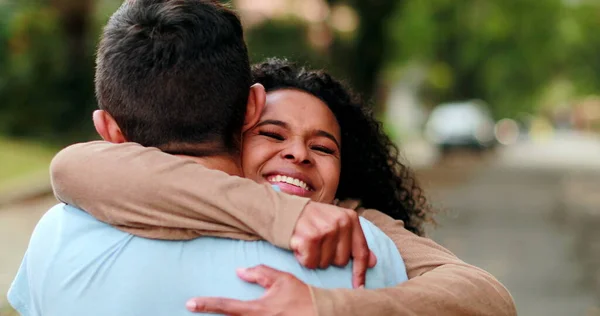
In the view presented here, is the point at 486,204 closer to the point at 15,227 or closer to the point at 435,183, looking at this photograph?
the point at 435,183

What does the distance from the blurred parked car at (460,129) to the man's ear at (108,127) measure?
3034cm

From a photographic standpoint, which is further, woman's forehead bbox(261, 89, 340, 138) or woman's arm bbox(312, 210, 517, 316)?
woman's forehead bbox(261, 89, 340, 138)

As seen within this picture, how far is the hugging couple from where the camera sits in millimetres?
1755

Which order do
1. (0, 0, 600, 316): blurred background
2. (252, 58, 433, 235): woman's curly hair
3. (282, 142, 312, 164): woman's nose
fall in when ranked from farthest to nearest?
(0, 0, 600, 316): blurred background
(252, 58, 433, 235): woman's curly hair
(282, 142, 312, 164): woman's nose

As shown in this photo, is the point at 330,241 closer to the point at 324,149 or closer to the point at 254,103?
the point at 254,103

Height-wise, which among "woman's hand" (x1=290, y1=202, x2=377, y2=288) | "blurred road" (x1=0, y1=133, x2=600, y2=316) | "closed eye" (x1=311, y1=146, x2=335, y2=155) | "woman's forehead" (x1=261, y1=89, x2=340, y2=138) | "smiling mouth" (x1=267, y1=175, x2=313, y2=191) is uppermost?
"woman's forehead" (x1=261, y1=89, x2=340, y2=138)

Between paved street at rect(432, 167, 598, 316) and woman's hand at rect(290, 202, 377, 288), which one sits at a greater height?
woman's hand at rect(290, 202, 377, 288)

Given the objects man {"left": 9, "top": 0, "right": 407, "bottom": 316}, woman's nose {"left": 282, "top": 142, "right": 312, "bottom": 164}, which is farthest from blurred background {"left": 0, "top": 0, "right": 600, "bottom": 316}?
man {"left": 9, "top": 0, "right": 407, "bottom": 316}

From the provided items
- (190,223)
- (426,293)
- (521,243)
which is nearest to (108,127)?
(190,223)

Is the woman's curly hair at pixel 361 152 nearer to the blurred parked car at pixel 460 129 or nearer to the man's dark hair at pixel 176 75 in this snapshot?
the man's dark hair at pixel 176 75

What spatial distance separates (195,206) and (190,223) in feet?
0.13

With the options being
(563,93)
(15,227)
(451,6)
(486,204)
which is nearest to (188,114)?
(15,227)

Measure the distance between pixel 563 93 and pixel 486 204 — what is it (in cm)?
7975

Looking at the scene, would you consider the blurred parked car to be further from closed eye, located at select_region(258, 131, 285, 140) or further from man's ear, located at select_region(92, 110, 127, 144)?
man's ear, located at select_region(92, 110, 127, 144)
